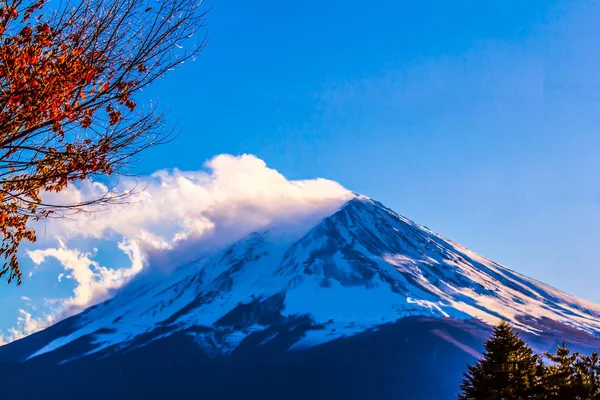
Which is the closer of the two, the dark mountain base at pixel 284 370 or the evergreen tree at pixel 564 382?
the evergreen tree at pixel 564 382

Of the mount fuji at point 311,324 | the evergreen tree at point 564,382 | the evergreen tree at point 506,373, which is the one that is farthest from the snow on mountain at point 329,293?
the evergreen tree at point 564,382

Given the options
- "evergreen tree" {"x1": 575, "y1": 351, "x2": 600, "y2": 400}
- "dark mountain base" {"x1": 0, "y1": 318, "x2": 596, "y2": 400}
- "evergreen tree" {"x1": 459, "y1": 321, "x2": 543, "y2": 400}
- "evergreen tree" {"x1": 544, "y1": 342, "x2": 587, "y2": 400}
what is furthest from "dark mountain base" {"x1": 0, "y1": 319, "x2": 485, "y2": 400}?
"evergreen tree" {"x1": 575, "y1": 351, "x2": 600, "y2": 400}

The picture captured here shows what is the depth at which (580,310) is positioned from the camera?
160 metres

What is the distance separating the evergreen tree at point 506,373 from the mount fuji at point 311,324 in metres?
93.0

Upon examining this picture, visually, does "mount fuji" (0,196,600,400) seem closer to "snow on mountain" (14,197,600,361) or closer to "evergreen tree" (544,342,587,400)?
"snow on mountain" (14,197,600,361)

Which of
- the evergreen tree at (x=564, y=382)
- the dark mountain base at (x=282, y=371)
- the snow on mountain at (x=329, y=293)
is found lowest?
the dark mountain base at (x=282, y=371)

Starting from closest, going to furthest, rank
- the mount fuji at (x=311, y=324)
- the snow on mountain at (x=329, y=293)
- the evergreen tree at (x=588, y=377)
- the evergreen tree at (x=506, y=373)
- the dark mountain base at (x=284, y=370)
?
the evergreen tree at (x=588, y=377) → the evergreen tree at (x=506, y=373) → the dark mountain base at (x=284, y=370) → the mount fuji at (x=311, y=324) → the snow on mountain at (x=329, y=293)

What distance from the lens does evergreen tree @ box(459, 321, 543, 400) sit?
16.0 m

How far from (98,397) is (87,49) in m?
128

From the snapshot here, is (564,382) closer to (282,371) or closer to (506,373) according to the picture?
(506,373)

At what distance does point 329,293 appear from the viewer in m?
151

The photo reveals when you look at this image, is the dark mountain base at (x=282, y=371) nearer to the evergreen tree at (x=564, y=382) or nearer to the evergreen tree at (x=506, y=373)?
the evergreen tree at (x=506, y=373)

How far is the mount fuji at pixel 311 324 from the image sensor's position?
378ft

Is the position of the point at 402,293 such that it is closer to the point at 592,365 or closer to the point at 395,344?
the point at 395,344
